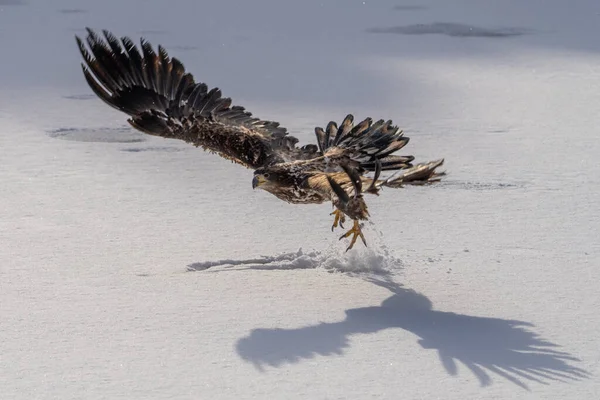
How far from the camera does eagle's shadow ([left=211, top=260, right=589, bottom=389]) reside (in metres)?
3.39

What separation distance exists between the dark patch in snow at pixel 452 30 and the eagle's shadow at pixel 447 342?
219 inches

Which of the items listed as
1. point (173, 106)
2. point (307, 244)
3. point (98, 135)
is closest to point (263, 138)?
point (173, 106)

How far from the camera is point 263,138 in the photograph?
199 inches

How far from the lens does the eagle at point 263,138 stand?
4207mm

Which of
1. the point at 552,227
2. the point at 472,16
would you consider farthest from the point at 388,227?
the point at 472,16

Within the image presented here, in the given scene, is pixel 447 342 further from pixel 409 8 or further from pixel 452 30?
pixel 409 8

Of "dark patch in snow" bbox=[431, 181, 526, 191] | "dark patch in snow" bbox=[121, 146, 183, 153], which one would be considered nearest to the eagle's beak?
"dark patch in snow" bbox=[431, 181, 526, 191]

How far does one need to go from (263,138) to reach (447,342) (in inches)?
67.3

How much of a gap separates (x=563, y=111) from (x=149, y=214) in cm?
296

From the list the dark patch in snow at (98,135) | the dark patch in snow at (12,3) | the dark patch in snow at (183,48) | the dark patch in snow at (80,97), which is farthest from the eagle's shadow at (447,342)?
the dark patch in snow at (12,3)

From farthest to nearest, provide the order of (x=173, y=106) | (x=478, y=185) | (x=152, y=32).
A: (x=152, y=32) → (x=478, y=185) → (x=173, y=106)

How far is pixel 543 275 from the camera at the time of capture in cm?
427

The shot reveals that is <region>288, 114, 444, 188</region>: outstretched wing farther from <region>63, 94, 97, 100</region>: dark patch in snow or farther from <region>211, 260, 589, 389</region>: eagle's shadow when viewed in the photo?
<region>63, 94, 97, 100</region>: dark patch in snow

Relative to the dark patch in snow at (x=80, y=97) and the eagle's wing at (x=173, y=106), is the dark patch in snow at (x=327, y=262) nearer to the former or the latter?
the eagle's wing at (x=173, y=106)
